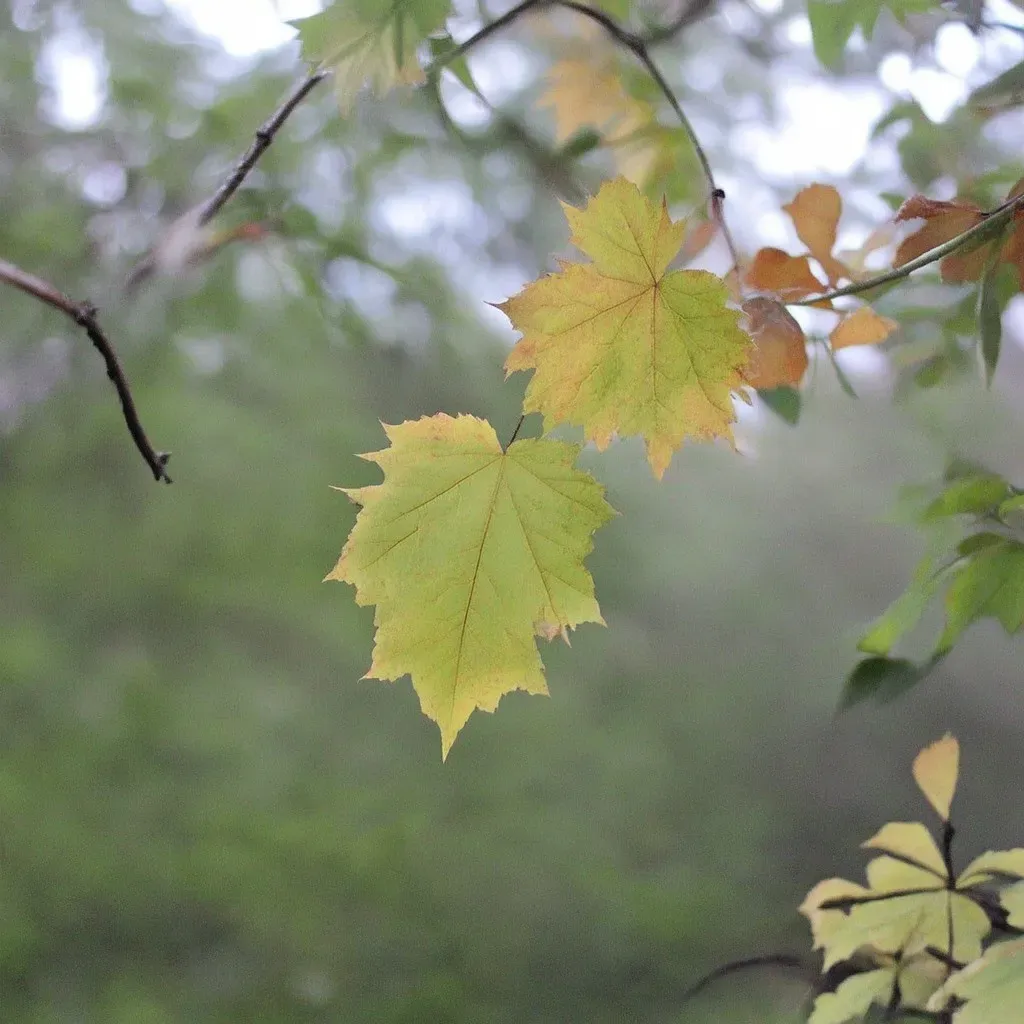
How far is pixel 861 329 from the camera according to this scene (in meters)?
0.36

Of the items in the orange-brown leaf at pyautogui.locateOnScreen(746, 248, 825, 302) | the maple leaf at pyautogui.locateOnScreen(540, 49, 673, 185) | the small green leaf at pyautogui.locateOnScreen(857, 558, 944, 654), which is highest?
the maple leaf at pyautogui.locateOnScreen(540, 49, 673, 185)

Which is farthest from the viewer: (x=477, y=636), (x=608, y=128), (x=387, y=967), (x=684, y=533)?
(x=684, y=533)

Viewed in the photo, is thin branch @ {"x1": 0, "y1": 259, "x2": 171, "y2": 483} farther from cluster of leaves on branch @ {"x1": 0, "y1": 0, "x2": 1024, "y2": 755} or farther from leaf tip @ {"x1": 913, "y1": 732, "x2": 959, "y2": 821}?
leaf tip @ {"x1": 913, "y1": 732, "x2": 959, "y2": 821}

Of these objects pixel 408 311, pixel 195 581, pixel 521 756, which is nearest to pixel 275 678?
pixel 195 581

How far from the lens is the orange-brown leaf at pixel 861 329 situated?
1.17ft

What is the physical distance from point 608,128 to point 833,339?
34 centimetres

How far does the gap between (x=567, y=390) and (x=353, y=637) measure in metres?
0.80

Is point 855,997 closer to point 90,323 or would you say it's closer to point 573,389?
point 573,389

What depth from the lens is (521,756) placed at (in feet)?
3.32

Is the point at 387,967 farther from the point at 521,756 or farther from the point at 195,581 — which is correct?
the point at 195,581

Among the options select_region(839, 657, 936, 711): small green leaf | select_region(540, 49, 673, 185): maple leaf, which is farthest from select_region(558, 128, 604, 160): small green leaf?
select_region(839, 657, 936, 711): small green leaf

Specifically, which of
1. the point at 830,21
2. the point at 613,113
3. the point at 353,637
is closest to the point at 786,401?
the point at 830,21

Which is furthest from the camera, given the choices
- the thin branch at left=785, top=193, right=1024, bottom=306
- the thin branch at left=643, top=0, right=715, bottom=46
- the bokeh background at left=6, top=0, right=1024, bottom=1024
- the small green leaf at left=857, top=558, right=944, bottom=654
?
the bokeh background at left=6, top=0, right=1024, bottom=1024

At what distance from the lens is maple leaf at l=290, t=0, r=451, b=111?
1.14 ft
